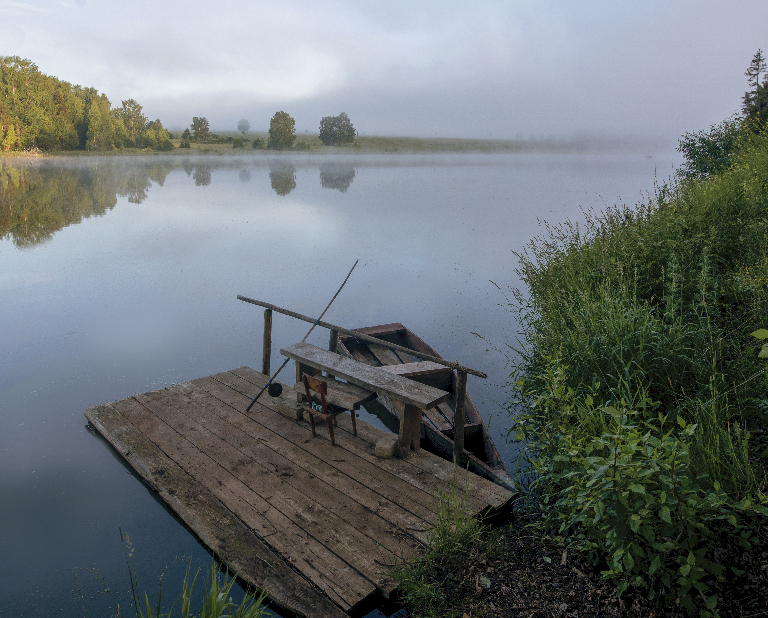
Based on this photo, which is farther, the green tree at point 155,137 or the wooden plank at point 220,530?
the green tree at point 155,137

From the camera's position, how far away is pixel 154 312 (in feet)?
44.3

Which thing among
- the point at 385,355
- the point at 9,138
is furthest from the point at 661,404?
the point at 9,138

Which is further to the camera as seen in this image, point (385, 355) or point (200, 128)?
point (200, 128)

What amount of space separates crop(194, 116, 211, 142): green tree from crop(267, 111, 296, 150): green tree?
51.5ft

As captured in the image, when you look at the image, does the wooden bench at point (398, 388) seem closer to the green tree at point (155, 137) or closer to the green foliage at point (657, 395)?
the green foliage at point (657, 395)

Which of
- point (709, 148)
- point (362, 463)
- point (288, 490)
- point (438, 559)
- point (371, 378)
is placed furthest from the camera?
point (709, 148)

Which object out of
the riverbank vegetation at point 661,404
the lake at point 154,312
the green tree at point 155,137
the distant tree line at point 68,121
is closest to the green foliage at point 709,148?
the lake at point 154,312

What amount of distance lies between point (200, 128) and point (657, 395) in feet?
413

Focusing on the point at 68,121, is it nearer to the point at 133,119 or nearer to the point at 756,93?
the point at 133,119

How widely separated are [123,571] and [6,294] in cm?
1251

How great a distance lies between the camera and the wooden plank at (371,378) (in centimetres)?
554

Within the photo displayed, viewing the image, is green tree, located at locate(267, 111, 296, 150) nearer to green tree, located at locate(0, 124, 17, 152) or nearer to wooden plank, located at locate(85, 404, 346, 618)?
green tree, located at locate(0, 124, 17, 152)

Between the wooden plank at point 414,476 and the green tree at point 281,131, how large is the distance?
113 meters

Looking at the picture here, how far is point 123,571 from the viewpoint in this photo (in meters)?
4.95
